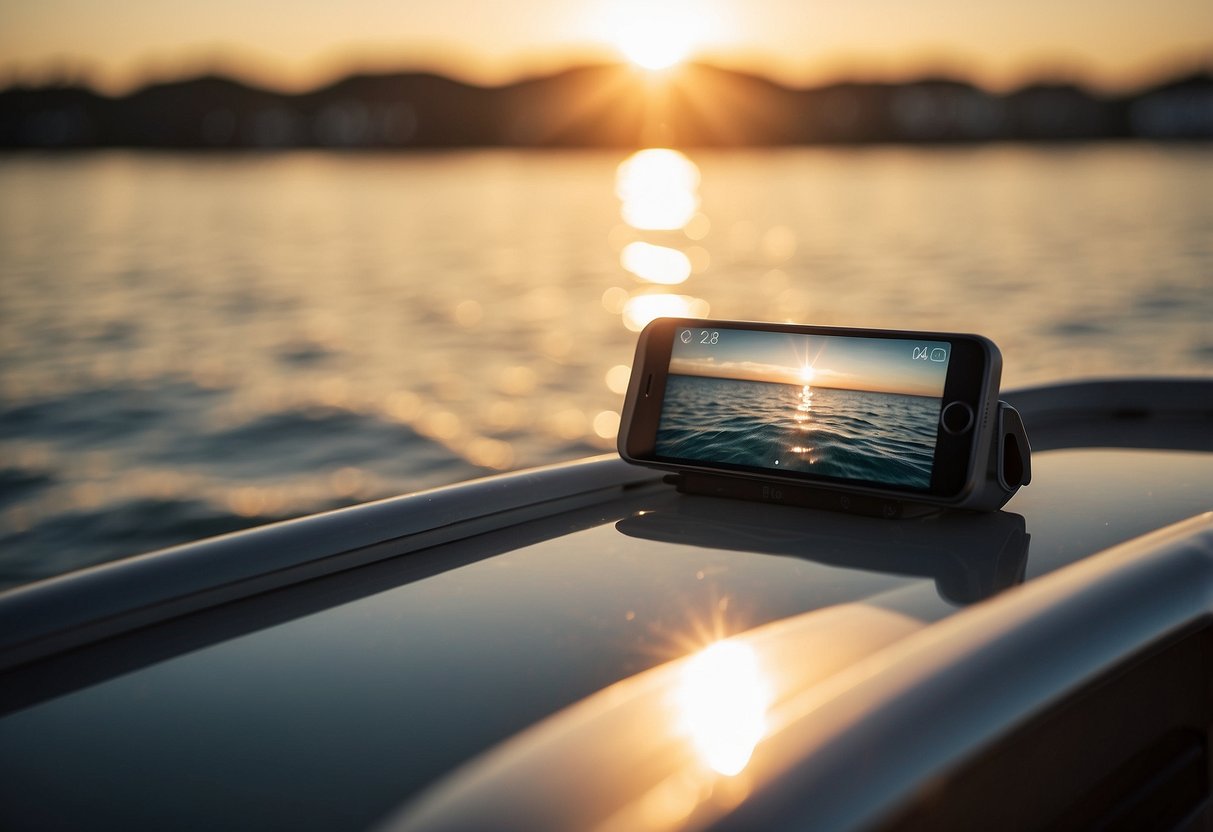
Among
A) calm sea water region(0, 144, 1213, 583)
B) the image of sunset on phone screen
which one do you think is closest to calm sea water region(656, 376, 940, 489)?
the image of sunset on phone screen

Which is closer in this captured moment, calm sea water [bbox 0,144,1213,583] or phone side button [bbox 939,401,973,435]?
phone side button [bbox 939,401,973,435]

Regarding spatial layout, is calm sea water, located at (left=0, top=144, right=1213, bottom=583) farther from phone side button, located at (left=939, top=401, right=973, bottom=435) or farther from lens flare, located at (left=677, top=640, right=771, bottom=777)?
lens flare, located at (left=677, top=640, right=771, bottom=777)

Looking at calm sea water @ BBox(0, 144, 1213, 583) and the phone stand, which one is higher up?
the phone stand

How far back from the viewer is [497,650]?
3.30 feet

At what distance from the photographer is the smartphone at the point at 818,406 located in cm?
122

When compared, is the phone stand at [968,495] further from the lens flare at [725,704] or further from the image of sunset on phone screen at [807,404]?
the lens flare at [725,704]

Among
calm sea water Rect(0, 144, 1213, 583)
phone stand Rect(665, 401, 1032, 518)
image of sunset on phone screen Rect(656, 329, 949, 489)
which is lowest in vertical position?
calm sea water Rect(0, 144, 1213, 583)

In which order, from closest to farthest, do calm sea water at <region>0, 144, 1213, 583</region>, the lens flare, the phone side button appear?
the lens flare → the phone side button → calm sea water at <region>0, 144, 1213, 583</region>

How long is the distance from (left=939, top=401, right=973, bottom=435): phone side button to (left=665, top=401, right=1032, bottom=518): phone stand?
0.11 ft

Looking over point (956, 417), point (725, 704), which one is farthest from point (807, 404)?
point (725, 704)

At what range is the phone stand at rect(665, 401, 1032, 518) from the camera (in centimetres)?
125

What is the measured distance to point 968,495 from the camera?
1.20m

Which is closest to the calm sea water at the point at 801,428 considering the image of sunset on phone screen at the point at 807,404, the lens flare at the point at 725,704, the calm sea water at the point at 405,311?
the image of sunset on phone screen at the point at 807,404

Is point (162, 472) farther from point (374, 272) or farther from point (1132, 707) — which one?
point (374, 272)
